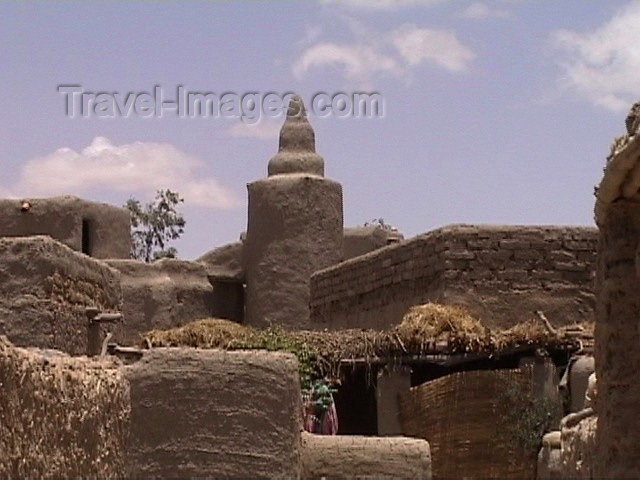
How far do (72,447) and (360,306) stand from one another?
10108 mm

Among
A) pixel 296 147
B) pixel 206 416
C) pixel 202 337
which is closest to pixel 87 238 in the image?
pixel 296 147

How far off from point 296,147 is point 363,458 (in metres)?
14.7

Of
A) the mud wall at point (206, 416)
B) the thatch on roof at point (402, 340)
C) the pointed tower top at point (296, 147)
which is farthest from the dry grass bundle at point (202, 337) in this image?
the pointed tower top at point (296, 147)

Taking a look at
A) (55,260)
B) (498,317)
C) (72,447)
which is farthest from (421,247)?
(72,447)

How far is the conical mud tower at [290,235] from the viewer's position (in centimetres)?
2236

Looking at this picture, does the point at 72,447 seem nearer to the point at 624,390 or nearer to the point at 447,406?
the point at 624,390

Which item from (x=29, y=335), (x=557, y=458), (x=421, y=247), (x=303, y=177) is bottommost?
(x=557, y=458)

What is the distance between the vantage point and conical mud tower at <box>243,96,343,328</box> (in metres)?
22.4

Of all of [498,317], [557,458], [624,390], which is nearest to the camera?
[624,390]

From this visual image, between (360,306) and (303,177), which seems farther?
(303,177)

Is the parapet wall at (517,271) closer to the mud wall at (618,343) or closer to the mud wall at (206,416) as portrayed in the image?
the mud wall at (206,416)

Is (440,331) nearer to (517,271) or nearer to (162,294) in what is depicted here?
(517,271)

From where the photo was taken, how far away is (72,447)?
7.84 m

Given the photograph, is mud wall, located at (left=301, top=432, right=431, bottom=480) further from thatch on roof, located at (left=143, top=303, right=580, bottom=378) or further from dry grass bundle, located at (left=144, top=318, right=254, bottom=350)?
dry grass bundle, located at (left=144, top=318, right=254, bottom=350)
